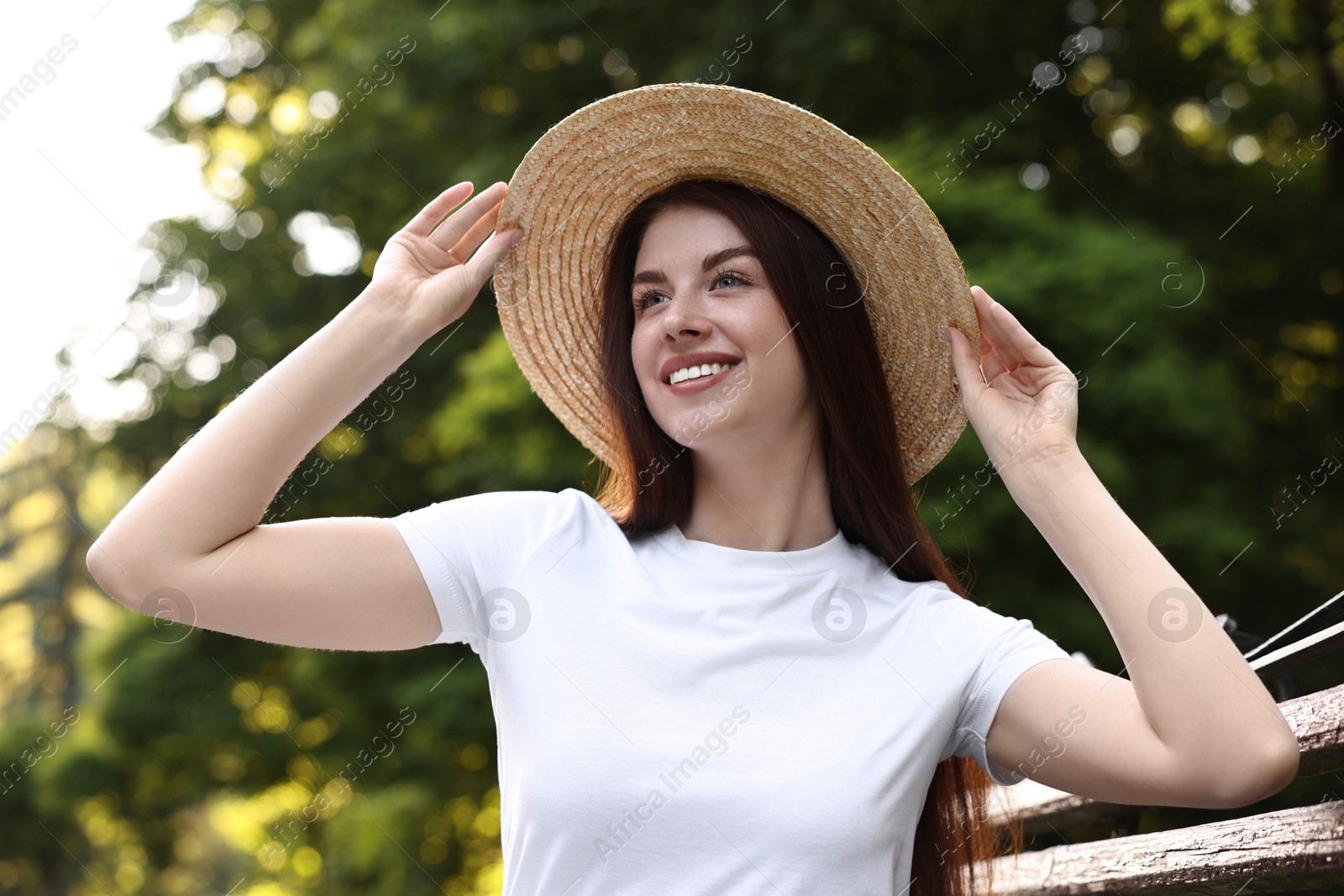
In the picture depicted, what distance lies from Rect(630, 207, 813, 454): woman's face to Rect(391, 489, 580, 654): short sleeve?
0.27 m

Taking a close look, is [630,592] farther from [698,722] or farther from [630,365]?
[630,365]

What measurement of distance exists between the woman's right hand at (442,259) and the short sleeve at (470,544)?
0.90 feet

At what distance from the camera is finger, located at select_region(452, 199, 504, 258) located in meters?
1.95

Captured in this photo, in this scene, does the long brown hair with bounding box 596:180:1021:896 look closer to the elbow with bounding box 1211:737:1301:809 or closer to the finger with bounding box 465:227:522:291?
the finger with bounding box 465:227:522:291

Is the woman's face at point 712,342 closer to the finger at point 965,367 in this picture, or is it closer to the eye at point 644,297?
the eye at point 644,297

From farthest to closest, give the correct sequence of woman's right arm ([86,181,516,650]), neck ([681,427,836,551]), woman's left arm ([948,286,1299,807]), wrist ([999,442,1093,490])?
1. neck ([681,427,836,551])
2. wrist ([999,442,1093,490])
3. woman's right arm ([86,181,516,650])
4. woman's left arm ([948,286,1299,807])

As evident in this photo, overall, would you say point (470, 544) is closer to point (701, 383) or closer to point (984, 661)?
point (701, 383)

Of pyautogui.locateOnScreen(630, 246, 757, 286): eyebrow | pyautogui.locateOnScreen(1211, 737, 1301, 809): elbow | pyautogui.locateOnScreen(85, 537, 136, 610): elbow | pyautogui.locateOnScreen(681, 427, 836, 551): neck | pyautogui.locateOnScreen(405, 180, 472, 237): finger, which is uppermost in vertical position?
pyautogui.locateOnScreen(405, 180, 472, 237): finger

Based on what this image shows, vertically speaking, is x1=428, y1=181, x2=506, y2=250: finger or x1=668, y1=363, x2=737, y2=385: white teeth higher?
x1=428, y1=181, x2=506, y2=250: finger

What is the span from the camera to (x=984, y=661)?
1.77 m

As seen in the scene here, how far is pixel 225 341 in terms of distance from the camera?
23.4 ft

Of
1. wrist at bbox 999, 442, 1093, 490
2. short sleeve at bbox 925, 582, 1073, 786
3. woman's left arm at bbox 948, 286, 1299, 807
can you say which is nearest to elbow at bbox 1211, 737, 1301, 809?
woman's left arm at bbox 948, 286, 1299, 807

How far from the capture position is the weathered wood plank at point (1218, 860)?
1.34 meters

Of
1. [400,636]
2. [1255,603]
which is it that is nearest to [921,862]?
[400,636]
